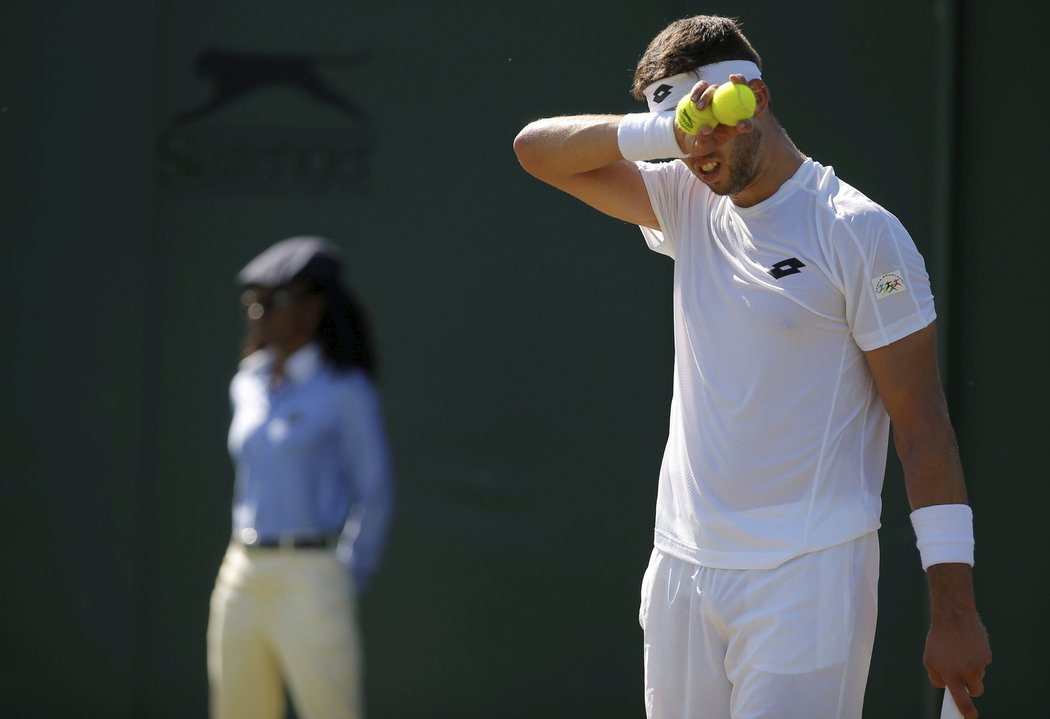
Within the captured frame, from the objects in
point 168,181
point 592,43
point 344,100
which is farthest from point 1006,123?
point 168,181

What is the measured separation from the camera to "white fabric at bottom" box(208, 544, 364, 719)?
4.13 m

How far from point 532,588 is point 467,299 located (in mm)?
1234

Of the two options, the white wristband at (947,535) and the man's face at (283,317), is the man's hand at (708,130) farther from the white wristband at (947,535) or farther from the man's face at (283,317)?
the man's face at (283,317)

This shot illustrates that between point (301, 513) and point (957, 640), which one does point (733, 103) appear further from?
point (301, 513)

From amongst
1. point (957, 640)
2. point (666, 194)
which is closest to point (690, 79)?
point (666, 194)

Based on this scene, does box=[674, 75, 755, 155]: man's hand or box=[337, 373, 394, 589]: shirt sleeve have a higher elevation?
box=[674, 75, 755, 155]: man's hand

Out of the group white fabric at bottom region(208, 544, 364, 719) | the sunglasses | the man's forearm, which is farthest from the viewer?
the sunglasses

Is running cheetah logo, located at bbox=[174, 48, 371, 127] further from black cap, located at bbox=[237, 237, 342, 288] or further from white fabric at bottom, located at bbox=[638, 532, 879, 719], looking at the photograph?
white fabric at bottom, located at bbox=[638, 532, 879, 719]

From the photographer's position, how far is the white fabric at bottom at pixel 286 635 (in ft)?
13.5

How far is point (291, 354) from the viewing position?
176 inches

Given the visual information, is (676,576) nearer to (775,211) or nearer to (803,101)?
(775,211)

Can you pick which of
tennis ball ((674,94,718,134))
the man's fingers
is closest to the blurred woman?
tennis ball ((674,94,718,134))

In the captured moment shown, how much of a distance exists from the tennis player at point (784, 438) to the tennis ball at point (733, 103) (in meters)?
0.06

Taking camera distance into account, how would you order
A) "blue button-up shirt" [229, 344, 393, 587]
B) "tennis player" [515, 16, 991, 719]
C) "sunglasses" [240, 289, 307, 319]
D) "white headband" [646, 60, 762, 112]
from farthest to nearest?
"sunglasses" [240, 289, 307, 319]
"blue button-up shirt" [229, 344, 393, 587]
"white headband" [646, 60, 762, 112]
"tennis player" [515, 16, 991, 719]
